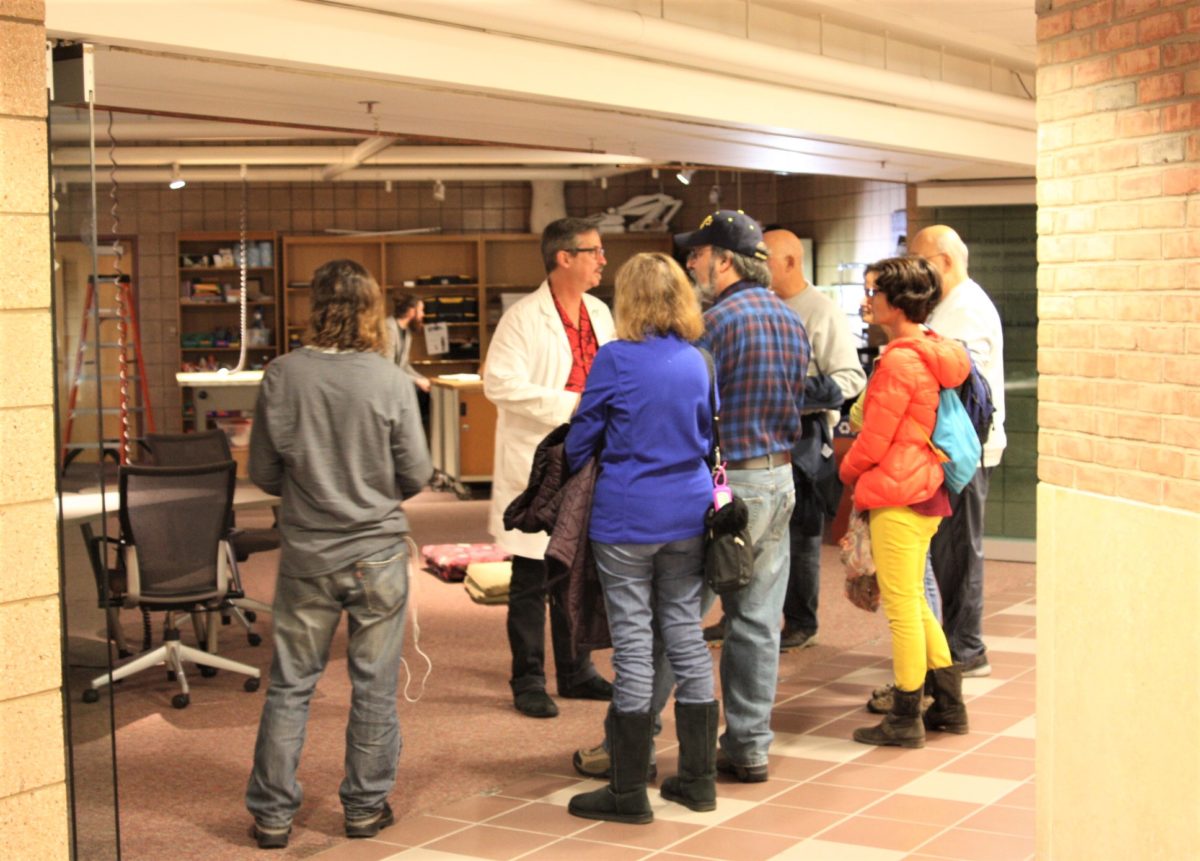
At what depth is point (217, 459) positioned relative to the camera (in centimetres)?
709

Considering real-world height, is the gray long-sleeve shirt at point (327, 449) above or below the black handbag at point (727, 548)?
above

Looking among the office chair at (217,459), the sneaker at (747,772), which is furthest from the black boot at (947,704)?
the office chair at (217,459)

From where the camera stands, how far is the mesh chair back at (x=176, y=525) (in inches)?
223

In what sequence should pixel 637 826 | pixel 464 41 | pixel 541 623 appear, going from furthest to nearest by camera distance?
pixel 541 623 → pixel 464 41 → pixel 637 826

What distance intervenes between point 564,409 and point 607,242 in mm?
9657

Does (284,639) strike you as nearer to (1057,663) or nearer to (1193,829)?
(1057,663)

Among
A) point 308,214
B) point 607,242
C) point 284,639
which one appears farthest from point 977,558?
point 308,214

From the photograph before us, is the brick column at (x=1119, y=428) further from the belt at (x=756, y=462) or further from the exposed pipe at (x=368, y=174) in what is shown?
the exposed pipe at (x=368, y=174)

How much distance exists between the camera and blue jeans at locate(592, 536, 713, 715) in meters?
4.21

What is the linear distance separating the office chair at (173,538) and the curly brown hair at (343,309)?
176 centimetres

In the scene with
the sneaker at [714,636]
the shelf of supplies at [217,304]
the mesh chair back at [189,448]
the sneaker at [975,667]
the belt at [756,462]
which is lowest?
the sneaker at [975,667]

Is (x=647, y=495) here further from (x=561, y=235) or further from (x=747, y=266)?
(x=561, y=235)

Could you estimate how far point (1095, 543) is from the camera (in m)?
3.62

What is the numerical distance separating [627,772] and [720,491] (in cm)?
86
